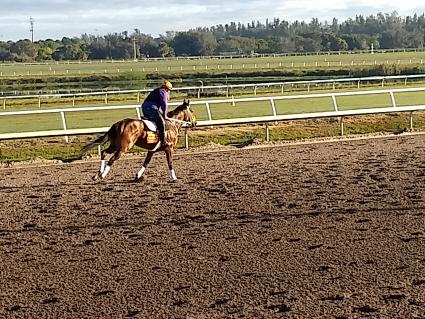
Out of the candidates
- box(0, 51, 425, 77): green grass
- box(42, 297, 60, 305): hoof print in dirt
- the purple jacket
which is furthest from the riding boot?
box(0, 51, 425, 77): green grass

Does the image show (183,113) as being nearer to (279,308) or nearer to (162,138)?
(162,138)

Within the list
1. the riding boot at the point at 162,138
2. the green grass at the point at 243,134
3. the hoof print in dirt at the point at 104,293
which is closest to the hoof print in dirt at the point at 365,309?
the hoof print in dirt at the point at 104,293

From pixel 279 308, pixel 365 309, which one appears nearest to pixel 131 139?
pixel 279 308

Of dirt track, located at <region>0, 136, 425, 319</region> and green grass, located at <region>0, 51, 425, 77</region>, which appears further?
green grass, located at <region>0, 51, 425, 77</region>

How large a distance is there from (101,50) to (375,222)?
15396cm

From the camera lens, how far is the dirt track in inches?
241

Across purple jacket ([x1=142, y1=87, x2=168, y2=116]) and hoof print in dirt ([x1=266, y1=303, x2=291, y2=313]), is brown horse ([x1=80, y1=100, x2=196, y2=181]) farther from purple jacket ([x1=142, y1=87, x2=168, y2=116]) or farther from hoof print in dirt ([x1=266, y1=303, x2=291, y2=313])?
hoof print in dirt ([x1=266, y1=303, x2=291, y2=313])

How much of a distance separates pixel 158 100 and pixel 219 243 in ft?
15.4

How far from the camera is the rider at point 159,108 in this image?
482 inches

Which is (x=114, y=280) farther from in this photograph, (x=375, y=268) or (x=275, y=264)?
(x=375, y=268)

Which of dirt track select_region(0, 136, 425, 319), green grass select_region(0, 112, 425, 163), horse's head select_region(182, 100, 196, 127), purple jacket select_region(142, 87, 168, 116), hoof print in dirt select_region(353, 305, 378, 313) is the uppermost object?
purple jacket select_region(142, 87, 168, 116)

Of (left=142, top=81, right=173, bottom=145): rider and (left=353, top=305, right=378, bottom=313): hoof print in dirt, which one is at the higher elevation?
(left=142, top=81, right=173, bottom=145): rider

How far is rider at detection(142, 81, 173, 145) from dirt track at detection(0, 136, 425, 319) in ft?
2.72

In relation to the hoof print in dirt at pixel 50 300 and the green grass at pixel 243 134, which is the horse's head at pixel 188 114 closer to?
the green grass at pixel 243 134
